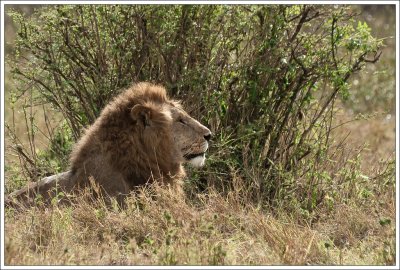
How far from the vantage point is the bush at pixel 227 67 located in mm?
6574

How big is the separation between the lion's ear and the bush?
73cm

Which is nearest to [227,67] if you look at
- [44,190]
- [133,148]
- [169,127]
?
[169,127]

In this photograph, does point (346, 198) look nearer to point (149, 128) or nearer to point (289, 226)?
point (289, 226)

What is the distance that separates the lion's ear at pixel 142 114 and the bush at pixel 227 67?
2.41ft

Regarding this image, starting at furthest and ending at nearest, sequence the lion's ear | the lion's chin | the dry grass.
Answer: the lion's chin, the lion's ear, the dry grass

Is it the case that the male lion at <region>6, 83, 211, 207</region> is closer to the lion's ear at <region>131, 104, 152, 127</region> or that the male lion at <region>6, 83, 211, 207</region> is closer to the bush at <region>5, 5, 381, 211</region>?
the lion's ear at <region>131, 104, 152, 127</region>

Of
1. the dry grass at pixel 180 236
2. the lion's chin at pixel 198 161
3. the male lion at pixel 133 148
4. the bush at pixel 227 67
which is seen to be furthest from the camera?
the bush at pixel 227 67

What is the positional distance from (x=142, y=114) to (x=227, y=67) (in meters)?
1.06

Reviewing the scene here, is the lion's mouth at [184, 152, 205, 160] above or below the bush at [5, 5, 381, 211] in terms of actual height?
below

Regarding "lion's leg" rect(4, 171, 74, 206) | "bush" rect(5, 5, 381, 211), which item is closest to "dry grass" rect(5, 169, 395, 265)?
"lion's leg" rect(4, 171, 74, 206)

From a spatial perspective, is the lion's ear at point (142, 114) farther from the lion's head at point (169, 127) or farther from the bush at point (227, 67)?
the bush at point (227, 67)

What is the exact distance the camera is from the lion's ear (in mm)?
5934

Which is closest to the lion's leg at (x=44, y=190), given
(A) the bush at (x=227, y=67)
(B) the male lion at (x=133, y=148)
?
(B) the male lion at (x=133, y=148)

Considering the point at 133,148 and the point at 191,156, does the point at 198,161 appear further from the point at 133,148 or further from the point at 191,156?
the point at 133,148
